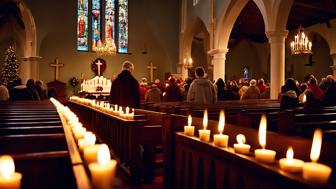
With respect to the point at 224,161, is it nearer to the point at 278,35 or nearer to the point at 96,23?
the point at 278,35

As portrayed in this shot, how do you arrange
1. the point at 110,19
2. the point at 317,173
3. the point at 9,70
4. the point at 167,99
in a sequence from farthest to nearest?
the point at 110,19 < the point at 9,70 < the point at 167,99 < the point at 317,173

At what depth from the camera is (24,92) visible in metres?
8.38

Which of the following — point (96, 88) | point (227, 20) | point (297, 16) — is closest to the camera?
point (227, 20)

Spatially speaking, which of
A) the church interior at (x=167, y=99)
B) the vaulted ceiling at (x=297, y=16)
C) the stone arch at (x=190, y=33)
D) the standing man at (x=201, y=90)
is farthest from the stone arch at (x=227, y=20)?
the standing man at (x=201, y=90)

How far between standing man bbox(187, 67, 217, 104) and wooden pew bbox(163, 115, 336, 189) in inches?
124

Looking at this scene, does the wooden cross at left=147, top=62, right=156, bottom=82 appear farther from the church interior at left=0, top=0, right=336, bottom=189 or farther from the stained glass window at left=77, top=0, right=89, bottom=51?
the stained glass window at left=77, top=0, right=89, bottom=51

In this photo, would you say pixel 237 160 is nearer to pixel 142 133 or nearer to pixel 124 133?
pixel 142 133

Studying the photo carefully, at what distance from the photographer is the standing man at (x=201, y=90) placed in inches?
239

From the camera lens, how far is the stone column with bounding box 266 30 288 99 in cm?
923

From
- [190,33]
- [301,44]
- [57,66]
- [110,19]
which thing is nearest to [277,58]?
[301,44]

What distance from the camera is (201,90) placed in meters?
6.15

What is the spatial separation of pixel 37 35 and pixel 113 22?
4.58 m

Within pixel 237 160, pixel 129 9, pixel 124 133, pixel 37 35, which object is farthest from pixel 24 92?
pixel 129 9

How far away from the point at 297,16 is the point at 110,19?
10792 mm
